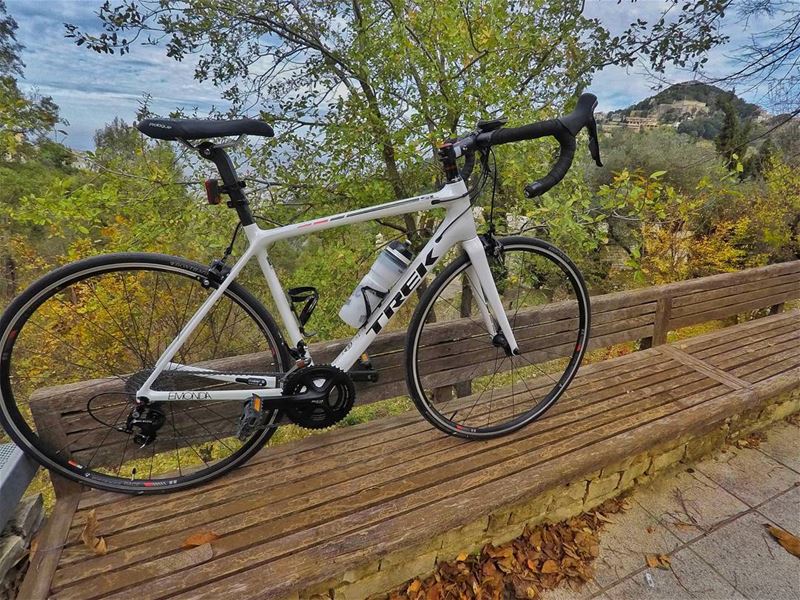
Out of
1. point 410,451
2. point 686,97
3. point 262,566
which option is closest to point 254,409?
point 262,566

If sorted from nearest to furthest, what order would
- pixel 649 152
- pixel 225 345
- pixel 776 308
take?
1. pixel 225 345
2. pixel 776 308
3. pixel 649 152

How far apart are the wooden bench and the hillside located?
8.29ft

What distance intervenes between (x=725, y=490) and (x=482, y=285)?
5.36ft

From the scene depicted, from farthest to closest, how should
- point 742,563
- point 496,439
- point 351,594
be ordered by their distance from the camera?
point 496,439 → point 742,563 → point 351,594

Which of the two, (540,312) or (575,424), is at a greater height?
(540,312)

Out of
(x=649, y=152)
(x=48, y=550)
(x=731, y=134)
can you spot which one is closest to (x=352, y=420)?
(x=48, y=550)

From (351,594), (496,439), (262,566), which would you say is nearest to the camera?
(262,566)

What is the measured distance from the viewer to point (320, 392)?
159 centimetres

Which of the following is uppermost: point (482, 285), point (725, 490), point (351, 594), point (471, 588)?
point (482, 285)

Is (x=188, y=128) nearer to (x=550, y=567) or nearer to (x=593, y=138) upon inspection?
(x=593, y=138)

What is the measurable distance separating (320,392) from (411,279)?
567 mm

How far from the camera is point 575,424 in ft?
6.33

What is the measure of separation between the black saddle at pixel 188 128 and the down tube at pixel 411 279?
0.77 m

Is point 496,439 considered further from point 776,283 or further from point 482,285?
point 776,283
